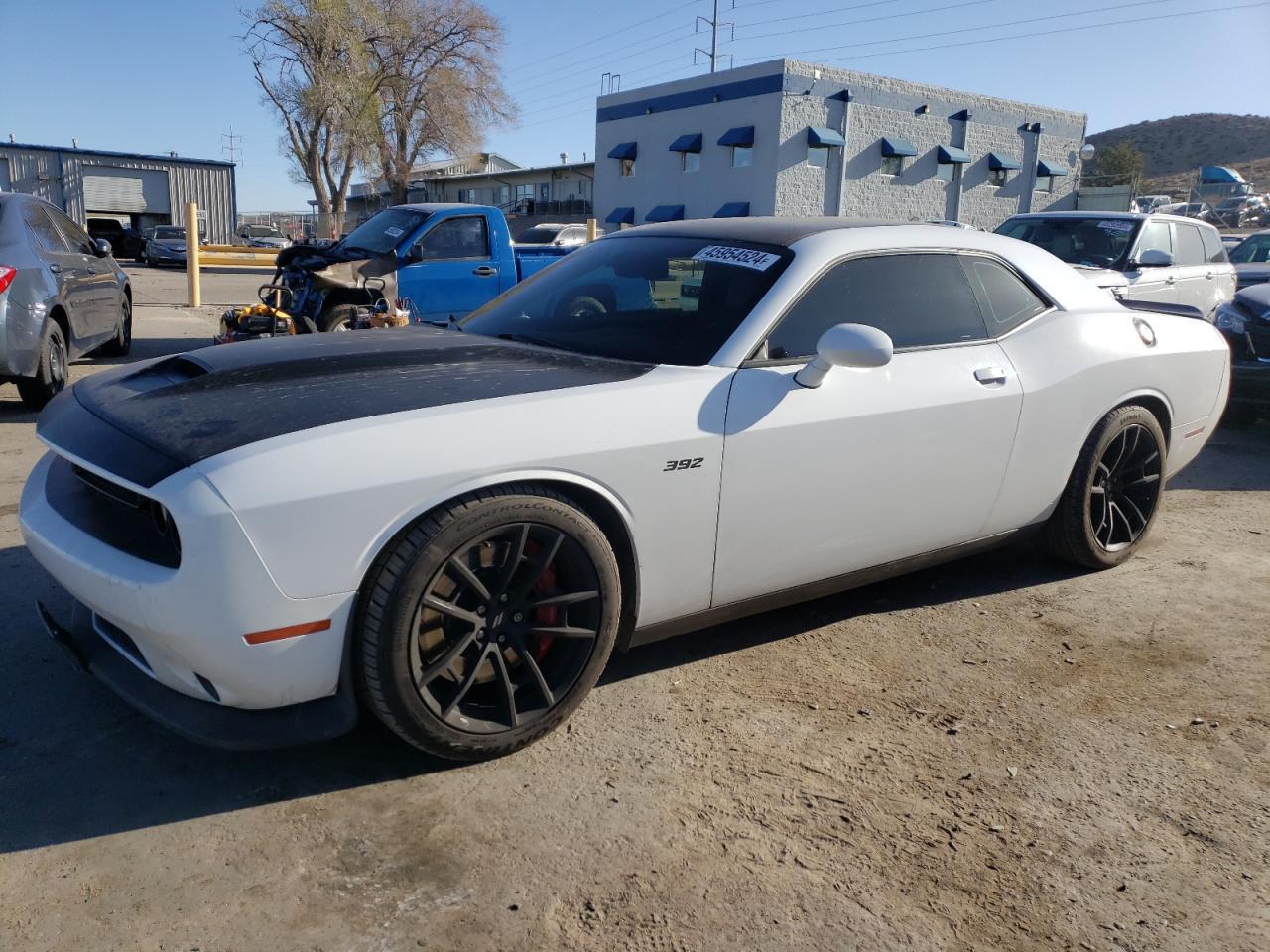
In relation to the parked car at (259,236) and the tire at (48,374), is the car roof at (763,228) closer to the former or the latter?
the tire at (48,374)

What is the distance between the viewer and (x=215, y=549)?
2301mm

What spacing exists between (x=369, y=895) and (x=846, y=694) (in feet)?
5.59

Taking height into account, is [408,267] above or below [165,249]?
below

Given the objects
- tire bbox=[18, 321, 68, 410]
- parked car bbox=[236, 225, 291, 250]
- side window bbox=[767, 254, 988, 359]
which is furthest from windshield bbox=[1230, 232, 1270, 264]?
parked car bbox=[236, 225, 291, 250]

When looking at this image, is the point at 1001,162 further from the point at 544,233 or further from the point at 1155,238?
the point at 1155,238

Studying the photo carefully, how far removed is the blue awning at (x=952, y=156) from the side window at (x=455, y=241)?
28.8m

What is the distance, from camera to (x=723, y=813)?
263 centimetres

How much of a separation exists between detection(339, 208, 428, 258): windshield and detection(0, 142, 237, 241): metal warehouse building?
36.2 meters

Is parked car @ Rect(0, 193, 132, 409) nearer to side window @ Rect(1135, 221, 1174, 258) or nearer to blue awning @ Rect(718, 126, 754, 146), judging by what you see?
side window @ Rect(1135, 221, 1174, 258)

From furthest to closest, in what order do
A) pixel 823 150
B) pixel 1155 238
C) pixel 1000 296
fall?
pixel 823 150
pixel 1155 238
pixel 1000 296

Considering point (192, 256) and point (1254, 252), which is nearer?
point (1254, 252)

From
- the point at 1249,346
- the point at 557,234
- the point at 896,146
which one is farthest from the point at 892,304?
the point at 896,146

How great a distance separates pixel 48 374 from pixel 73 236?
2.03 m

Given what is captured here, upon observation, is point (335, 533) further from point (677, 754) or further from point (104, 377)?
point (104, 377)
